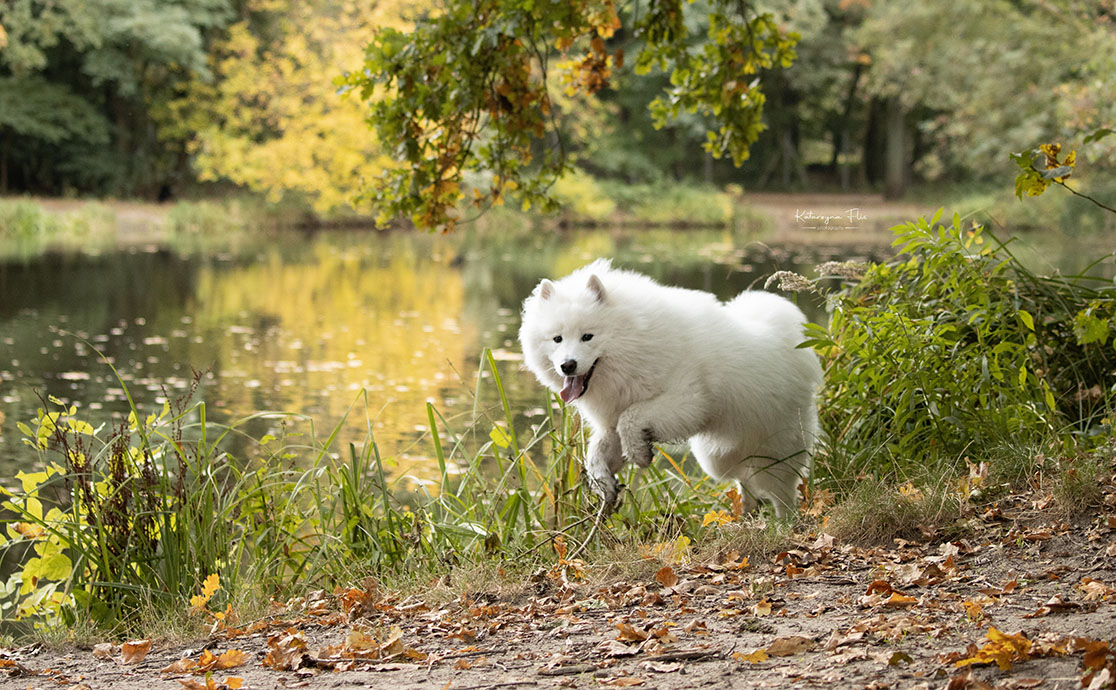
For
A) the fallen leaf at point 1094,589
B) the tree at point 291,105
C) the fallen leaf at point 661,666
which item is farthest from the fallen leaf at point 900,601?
the tree at point 291,105

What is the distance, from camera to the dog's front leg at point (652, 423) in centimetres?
438

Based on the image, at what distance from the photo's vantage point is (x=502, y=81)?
5.59 m

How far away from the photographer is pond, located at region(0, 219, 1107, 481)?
11.2 metres

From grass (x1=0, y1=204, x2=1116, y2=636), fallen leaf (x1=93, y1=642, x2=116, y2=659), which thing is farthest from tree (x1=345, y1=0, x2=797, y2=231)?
fallen leaf (x1=93, y1=642, x2=116, y2=659)

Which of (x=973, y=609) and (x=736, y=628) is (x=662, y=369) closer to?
(x=736, y=628)

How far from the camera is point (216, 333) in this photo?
16.2 metres

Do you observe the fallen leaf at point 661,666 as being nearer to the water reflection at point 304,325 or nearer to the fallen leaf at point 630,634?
the fallen leaf at point 630,634

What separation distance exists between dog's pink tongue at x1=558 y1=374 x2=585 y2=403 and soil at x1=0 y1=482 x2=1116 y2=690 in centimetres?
68

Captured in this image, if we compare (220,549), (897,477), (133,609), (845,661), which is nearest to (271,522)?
(220,549)

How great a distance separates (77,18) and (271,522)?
109ft

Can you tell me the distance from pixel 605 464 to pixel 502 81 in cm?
219

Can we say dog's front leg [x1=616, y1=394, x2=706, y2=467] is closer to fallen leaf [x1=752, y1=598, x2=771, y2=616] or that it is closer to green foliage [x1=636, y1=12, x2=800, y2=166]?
fallen leaf [x1=752, y1=598, x2=771, y2=616]

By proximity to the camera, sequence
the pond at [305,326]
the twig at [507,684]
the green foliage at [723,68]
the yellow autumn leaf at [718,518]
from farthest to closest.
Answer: the pond at [305,326] → the green foliage at [723,68] → the yellow autumn leaf at [718,518] → the twig at [507,684]

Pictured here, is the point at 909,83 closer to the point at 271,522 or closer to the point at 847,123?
the point at 847,123
